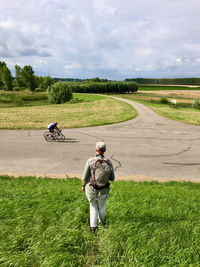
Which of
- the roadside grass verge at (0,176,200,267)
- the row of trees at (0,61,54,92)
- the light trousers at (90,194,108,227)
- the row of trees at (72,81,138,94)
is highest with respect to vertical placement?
the row of trees at (0,61,54,92)

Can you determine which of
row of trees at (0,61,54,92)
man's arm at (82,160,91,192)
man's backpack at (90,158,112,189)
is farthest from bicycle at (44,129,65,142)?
row of trees at (0,61,54,92)

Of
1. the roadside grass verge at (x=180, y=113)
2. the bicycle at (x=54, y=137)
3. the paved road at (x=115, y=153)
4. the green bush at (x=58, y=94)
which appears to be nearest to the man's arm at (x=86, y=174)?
the paved road at (x=115, y=153)

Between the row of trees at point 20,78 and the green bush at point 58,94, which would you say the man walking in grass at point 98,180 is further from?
the row of trees at point 20,78

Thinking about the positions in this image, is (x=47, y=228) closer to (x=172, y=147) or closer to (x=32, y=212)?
(x=32, y=212)

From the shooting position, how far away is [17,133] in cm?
1512

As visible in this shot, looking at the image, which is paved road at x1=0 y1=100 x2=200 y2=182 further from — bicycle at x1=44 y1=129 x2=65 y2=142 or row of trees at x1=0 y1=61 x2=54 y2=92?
row of trees at x1=0 y1=61 x2=54 y2=92

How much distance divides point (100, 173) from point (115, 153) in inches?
295

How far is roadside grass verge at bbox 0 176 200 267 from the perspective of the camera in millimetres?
2816

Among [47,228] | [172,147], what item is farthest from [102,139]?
[47,228]

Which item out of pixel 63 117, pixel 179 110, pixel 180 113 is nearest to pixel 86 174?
pixel 63 117

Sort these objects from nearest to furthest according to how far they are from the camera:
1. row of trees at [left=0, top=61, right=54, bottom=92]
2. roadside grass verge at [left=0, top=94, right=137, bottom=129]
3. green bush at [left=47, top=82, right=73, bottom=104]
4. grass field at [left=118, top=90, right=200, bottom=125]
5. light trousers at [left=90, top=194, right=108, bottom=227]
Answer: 1. light trousers at [left=90, top=194, right=108, bottom=227]
2. roadside grass verge at [left=0, top=94, right=137, bottom=129]
3. grass field at [left=118, top=90, right=200, bottom=125]
4. green bush at [left=47, top=82, right=73, bottom=104]
5. row of trees at [left=0, top=61, right=54, bottom=92]

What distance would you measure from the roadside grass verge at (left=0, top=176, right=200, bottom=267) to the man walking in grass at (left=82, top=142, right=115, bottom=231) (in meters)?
0.32

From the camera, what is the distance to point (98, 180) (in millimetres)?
3477

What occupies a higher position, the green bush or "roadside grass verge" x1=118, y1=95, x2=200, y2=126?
the green bush
